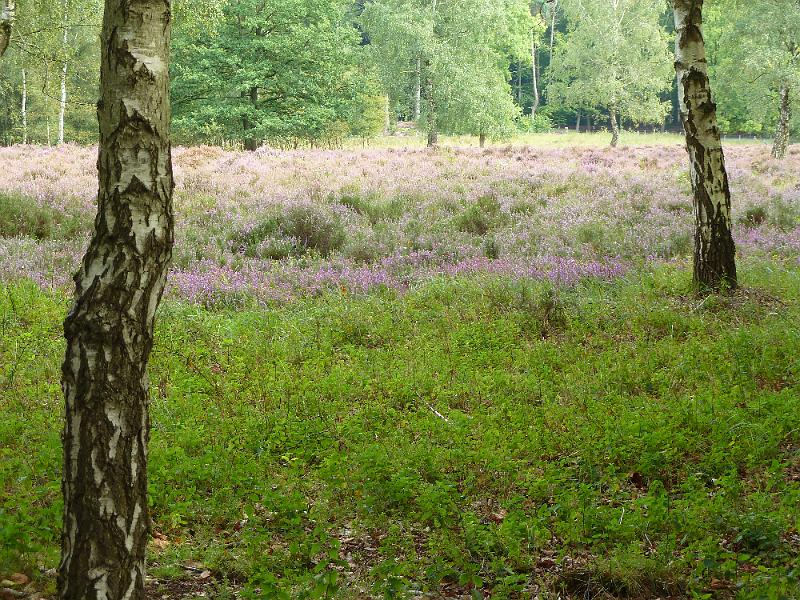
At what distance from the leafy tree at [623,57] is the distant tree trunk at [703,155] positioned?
41.9 m

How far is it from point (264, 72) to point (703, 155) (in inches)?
1061

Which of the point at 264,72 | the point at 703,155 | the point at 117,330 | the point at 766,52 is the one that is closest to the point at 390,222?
the point at 703,155

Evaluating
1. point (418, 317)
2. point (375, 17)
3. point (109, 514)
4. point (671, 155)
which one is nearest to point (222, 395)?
point (418, 317)

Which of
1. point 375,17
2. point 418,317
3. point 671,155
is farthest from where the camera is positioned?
point 375,17

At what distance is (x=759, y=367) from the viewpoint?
6555 mm

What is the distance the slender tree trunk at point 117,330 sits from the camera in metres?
2.97

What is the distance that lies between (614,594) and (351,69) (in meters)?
36.5

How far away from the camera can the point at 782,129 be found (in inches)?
1160

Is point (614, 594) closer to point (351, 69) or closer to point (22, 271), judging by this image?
point (22, 271)

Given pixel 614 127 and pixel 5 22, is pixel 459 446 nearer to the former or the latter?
pixel 5 22

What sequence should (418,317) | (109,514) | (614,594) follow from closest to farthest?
(109,514) → (614,594) → (418,317)

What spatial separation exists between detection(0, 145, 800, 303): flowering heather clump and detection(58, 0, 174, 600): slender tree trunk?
6.62 m

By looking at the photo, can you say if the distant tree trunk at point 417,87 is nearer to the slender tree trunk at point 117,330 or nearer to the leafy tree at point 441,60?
the leafy tree at point 441,60

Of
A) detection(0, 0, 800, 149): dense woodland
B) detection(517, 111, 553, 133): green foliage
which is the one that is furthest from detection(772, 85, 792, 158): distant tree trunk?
detection(517, 111, 553, 133): green foliage
